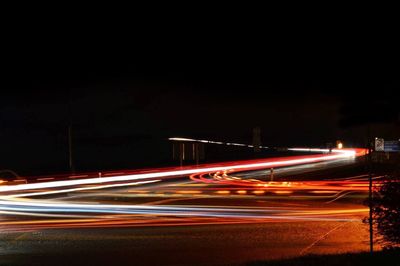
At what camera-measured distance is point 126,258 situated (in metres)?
10.5

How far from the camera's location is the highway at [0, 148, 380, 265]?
435 inches

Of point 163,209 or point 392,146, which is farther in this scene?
point 163,209

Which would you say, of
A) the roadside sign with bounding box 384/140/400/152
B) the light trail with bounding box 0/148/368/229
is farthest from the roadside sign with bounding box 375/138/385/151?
the light trail with bounding box 0/148/368/229

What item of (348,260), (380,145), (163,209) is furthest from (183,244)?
(163,209)

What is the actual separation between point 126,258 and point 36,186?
17090 mm

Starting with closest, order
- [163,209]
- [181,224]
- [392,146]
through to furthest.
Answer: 1. [392,146]
2. [181,224]
3. [163,209]

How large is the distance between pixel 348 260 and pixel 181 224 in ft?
22.1

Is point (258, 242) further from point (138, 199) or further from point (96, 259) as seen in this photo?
point (138, 199)

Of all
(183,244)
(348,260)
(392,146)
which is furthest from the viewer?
(183,244)

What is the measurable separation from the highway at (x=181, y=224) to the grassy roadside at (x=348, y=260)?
1.17 metres

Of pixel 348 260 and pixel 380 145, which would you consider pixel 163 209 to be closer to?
pixel 380 145

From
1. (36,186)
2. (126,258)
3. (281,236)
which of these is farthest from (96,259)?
(36,186)

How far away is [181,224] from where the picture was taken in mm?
14578

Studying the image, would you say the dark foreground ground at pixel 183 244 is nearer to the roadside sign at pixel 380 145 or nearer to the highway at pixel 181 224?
the highway at pixel 181 224
